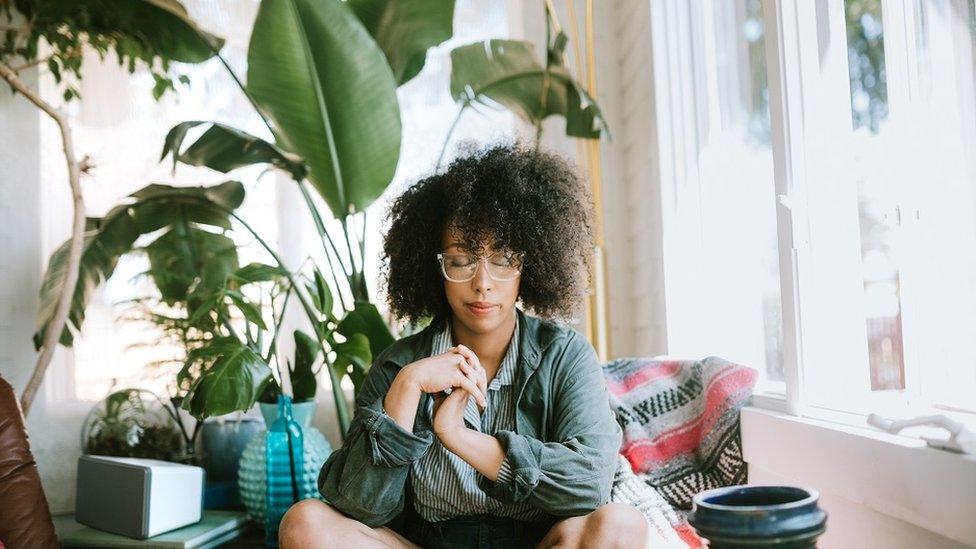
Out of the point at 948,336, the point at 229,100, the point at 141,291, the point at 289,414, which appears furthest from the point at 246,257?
the point at 948,336

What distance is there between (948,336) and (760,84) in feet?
3.23

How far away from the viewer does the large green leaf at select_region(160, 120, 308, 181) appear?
2609mm

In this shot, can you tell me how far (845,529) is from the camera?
174 cm

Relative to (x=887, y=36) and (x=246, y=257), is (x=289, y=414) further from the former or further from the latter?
(x=887, y=36)

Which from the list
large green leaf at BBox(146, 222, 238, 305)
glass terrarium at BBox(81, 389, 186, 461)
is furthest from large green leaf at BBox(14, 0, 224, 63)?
glass terrarium at BBox(81, 389, 186, 461)

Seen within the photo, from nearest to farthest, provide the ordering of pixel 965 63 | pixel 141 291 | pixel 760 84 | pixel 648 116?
1. pixel 965 63
2. pixel 760 84
3. pixel 648 116
4. pixel 141 291

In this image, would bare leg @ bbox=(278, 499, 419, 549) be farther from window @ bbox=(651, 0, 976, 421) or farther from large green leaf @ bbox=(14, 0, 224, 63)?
large green leaf @ bbox=(14, 0, 224, 63)

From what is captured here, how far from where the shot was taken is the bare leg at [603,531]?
1560 millimetres

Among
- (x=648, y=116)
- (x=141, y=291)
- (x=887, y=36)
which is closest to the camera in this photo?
(x=887, y=36)

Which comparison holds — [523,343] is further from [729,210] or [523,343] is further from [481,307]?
[729,210]

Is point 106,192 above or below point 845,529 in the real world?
above

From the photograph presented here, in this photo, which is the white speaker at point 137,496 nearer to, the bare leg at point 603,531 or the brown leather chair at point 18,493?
the brown leather chair at point 18,493

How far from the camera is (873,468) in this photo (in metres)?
1.51

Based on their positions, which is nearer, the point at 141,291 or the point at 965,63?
the point at 965,63
